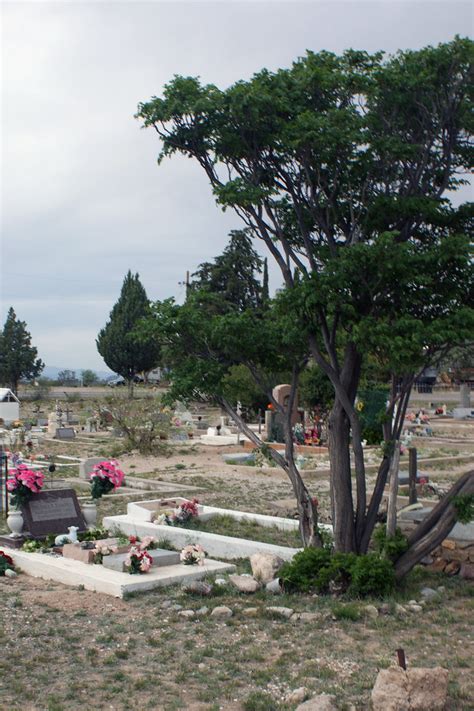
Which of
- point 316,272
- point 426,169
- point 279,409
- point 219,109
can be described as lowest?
point 279,409

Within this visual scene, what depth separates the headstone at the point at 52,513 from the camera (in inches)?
515

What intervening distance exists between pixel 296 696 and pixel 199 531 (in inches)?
288

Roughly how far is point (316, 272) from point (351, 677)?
468 cm

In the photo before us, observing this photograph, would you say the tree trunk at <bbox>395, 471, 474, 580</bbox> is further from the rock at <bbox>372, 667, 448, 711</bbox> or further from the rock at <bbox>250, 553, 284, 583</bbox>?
the rock at <bbox>372, 667, 448, 711</bbox>

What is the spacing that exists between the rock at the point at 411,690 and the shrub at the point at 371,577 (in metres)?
3.26

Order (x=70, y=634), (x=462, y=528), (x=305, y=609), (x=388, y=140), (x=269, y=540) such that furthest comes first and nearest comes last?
(x=269, y=540) → (x=462, y=528) → (x=388, y=140) → (x=305, y=609) → (x=70, y=634)

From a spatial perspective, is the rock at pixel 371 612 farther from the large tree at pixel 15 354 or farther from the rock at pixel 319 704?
the large tree at pixel 15 354

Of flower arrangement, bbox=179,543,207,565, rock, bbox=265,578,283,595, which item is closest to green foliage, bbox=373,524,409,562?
rock, bbox=265,578,283,595

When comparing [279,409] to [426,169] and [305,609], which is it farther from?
[426,169]

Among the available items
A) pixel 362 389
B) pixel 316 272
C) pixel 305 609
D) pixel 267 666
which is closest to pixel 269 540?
pixel 362 389

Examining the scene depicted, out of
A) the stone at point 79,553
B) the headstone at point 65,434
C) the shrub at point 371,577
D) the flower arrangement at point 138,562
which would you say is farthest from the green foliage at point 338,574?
the headstone at point 65,434

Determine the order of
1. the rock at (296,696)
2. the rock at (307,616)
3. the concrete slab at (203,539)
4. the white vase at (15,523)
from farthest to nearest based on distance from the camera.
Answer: the white vase at (15,523)
the concrete slab at (203,539)
the rock at (307,616)
the rock at (296,696)

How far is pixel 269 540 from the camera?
43.2ft

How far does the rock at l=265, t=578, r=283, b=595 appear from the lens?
992 centimetres
